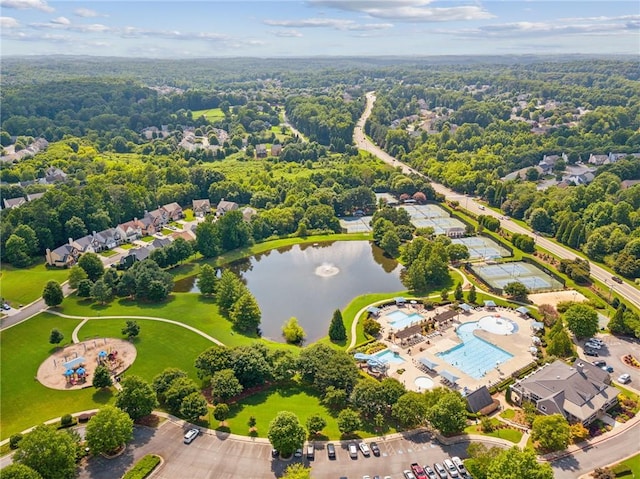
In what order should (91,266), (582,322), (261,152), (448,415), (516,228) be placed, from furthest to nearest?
(261,152) < (516,228) < (91,266) < (582,322) < (448,415)

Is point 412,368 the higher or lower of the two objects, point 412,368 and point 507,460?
the lower

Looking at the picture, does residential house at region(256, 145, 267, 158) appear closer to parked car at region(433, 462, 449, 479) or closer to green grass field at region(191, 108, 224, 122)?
green grass field at region(191, 108, 224, 122)

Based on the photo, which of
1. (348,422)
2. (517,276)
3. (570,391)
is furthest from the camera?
(517,276)

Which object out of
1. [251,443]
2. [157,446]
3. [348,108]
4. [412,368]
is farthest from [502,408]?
[348,108]

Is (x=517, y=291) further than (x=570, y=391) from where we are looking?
Yes

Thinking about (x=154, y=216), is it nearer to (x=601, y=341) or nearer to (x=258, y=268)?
(x=258, y=268)

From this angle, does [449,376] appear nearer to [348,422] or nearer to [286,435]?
[348,422]

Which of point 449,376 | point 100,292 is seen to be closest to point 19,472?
point 100,292
